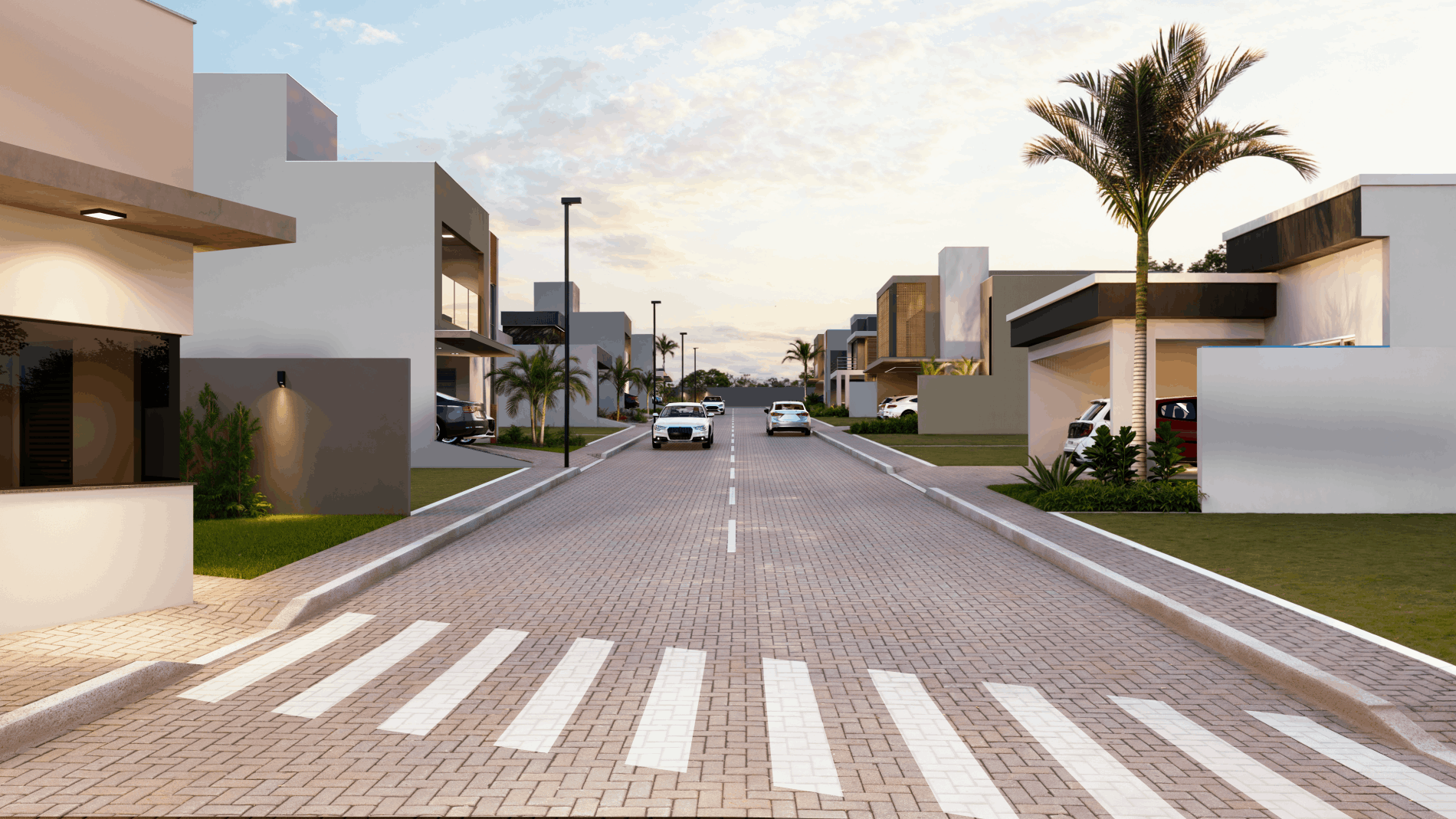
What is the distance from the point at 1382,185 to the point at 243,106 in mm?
26269

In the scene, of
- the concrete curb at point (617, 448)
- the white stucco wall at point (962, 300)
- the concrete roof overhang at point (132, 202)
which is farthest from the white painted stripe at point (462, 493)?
the white stucco wall at point (962, 300)

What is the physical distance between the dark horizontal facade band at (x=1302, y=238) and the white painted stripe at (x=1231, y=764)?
40.8 feet

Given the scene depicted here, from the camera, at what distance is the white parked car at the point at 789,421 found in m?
40.1

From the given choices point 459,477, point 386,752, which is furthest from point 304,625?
point 459,477

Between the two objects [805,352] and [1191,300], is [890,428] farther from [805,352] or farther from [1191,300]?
[805,352]

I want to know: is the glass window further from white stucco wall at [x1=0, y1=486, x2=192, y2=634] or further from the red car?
the red car

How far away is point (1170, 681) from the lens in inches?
232

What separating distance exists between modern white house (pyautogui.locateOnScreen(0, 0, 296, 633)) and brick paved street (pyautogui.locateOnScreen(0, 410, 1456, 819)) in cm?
189

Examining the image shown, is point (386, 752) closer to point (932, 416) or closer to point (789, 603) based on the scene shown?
point (789, 603)

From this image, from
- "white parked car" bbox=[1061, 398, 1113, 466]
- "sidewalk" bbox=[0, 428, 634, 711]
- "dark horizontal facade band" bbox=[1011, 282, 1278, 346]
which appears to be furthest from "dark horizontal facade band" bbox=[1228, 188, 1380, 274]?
"sidewalk" bbox=[0, 428, 634, 711]

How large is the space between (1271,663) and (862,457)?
20.0 metres

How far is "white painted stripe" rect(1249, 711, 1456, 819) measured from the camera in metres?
4.11

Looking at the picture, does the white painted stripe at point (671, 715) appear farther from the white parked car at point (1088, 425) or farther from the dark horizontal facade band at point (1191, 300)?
the dark horizontal facade band at point (1191, 300)

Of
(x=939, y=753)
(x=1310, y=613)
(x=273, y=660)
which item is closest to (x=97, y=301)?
(x=273, y=660)
